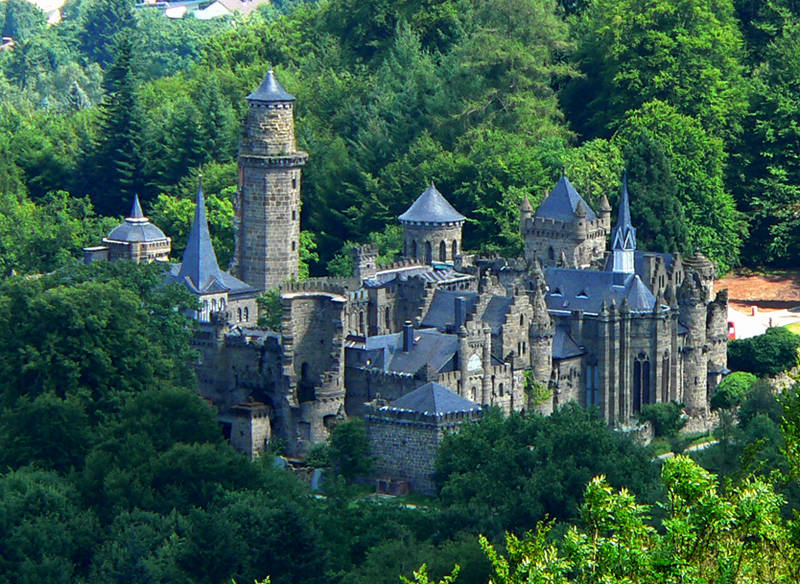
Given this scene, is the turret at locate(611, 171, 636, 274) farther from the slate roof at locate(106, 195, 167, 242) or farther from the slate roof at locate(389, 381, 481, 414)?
the slate roof at locate(106, 195, 167, 242)

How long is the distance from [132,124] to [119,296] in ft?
132

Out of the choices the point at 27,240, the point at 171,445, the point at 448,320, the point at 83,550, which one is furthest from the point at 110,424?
the point at 27,240

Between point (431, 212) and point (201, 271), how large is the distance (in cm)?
1000

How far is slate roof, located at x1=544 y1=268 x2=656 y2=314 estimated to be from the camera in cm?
8888

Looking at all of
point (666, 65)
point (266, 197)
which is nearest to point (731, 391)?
point (266, 197)

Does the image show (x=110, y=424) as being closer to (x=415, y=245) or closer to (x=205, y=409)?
(x=205, y=409)

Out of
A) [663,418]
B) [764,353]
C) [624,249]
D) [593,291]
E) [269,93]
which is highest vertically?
[269,93]

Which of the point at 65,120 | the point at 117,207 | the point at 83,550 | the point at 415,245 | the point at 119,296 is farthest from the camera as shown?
the point at 65,120

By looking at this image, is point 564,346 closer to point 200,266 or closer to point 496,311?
point 496,311

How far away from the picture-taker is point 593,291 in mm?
89812

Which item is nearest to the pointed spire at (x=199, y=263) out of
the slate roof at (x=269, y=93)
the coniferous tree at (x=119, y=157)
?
the slate roof at (x=269, y=93)

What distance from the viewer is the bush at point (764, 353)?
308 ft

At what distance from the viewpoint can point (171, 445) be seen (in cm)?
8000

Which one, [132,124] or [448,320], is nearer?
[448,320]
